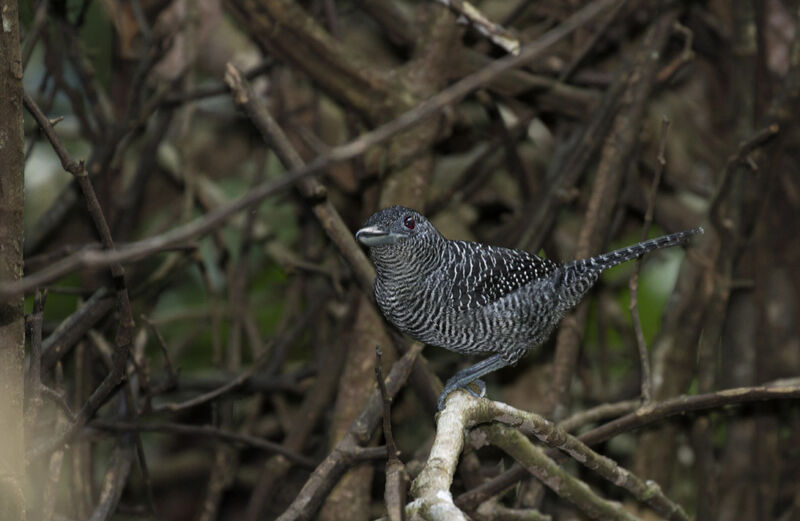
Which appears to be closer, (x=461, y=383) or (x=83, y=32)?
(x=461, y=383)

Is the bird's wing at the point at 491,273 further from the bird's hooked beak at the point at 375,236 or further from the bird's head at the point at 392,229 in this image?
the bird's hooked beak at the point at 375,236

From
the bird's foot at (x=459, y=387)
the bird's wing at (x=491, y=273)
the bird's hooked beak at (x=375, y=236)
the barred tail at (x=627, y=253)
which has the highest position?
the barred tail at (x=627, y=253)

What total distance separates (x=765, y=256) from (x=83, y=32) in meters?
3.24

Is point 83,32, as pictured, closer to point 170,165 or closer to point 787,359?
point 170,165

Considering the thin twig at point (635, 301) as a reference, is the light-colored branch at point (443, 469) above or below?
below

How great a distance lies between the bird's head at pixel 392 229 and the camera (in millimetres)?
1929

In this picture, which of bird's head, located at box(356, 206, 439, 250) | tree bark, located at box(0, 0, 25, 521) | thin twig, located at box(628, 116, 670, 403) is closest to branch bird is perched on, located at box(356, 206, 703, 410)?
bird's head, located at box(356, 206, 439, 250)

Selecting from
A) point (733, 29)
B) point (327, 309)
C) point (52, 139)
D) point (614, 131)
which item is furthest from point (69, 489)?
point (733, 29)

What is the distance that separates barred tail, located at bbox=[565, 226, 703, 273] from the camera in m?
2.25

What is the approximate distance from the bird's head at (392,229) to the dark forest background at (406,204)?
458mm

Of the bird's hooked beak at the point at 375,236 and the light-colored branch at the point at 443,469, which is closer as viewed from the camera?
the light-colored branch at the point at 443,469

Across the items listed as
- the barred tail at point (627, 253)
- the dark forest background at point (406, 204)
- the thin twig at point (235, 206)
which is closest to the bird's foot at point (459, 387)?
the dark forest background at point (406, 204)

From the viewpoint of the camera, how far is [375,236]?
1934mm

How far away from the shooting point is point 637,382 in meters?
3.61
